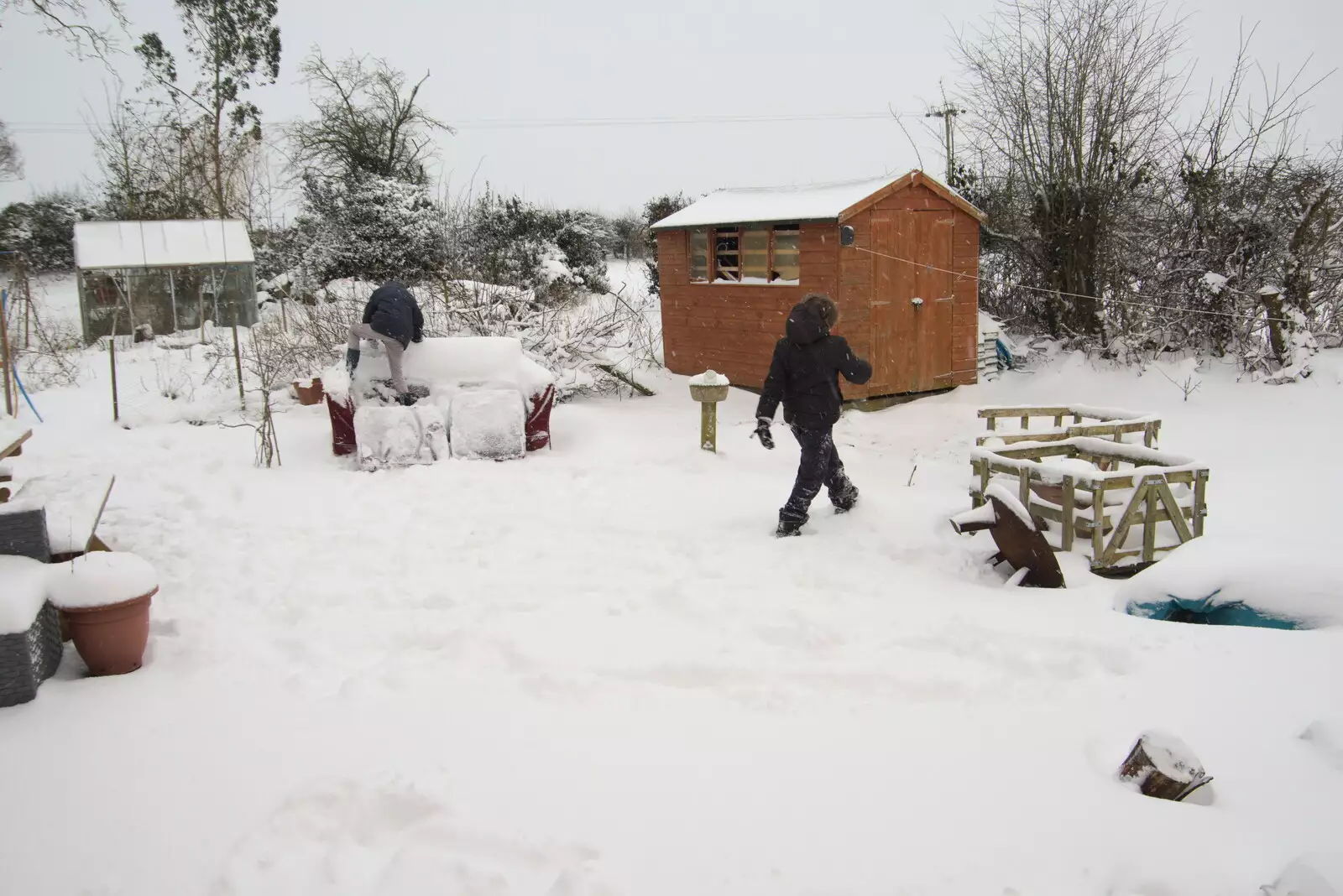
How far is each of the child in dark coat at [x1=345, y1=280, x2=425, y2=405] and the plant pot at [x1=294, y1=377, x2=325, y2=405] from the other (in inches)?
104

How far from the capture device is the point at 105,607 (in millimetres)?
3633

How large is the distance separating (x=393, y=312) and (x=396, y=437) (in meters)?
1.19

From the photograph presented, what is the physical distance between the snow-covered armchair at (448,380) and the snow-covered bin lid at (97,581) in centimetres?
458

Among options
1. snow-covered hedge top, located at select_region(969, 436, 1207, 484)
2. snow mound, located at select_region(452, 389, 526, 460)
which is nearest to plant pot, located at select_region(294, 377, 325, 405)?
snow mound, located at select_region(452, 389, 526, 460)

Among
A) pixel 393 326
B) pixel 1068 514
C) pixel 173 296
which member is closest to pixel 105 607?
pixel 393 326

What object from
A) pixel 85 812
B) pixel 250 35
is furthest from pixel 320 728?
pixel 250 35

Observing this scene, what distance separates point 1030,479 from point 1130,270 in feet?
27.1

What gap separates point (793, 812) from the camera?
2.94 meters

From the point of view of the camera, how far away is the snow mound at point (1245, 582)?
428cm

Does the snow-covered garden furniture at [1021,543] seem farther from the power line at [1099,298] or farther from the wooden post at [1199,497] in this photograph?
the power line at [1099,298]

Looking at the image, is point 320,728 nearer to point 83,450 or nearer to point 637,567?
point 637,567

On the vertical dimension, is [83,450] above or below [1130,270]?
below

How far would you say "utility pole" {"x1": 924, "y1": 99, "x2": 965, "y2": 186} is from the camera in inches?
645

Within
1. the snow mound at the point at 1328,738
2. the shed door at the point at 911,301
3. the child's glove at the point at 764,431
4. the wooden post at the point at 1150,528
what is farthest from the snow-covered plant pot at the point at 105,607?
the shed door at the point at 911,301
